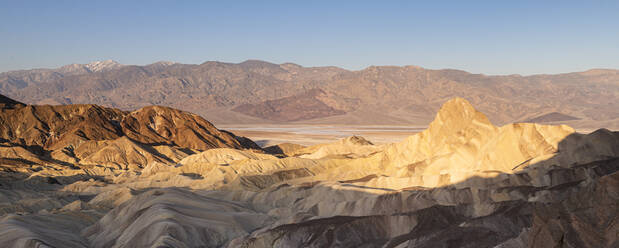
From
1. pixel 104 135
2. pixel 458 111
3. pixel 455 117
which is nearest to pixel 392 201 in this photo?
pixel 455 117

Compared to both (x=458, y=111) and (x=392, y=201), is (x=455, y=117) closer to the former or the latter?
(x=458, y=111)

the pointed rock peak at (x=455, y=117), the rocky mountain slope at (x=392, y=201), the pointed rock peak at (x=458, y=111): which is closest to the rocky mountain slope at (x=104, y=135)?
the rocky mountain slope at (x=392, y=201)

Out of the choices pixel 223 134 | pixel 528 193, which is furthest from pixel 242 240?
pixel 223 134

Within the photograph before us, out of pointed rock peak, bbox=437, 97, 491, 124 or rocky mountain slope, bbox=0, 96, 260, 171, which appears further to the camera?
rocky mountain slope, bbox=0, 96, 260, 171

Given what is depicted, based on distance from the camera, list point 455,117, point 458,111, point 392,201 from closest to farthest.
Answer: point 392,201 < point 455,117 < point 458,111

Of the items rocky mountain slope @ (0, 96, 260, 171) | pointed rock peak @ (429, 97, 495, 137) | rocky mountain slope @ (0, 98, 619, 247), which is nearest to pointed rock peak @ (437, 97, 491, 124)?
pointed rock peak @ (429, 97, 495, 137)

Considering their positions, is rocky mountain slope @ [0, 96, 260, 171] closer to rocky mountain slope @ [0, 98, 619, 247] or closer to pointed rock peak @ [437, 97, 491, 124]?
rocky mountain slope @ [0, 98, 619, 247]

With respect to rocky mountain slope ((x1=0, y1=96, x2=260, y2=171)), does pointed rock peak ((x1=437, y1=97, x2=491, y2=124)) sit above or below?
above

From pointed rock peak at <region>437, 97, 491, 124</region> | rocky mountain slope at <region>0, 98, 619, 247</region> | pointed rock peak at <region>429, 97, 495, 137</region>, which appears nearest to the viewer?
rocky mountain slope at <region>0, 98, 619, 247</region>

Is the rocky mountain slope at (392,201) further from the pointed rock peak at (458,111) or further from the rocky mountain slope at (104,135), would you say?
the rocky mountain slope at (104,135)
